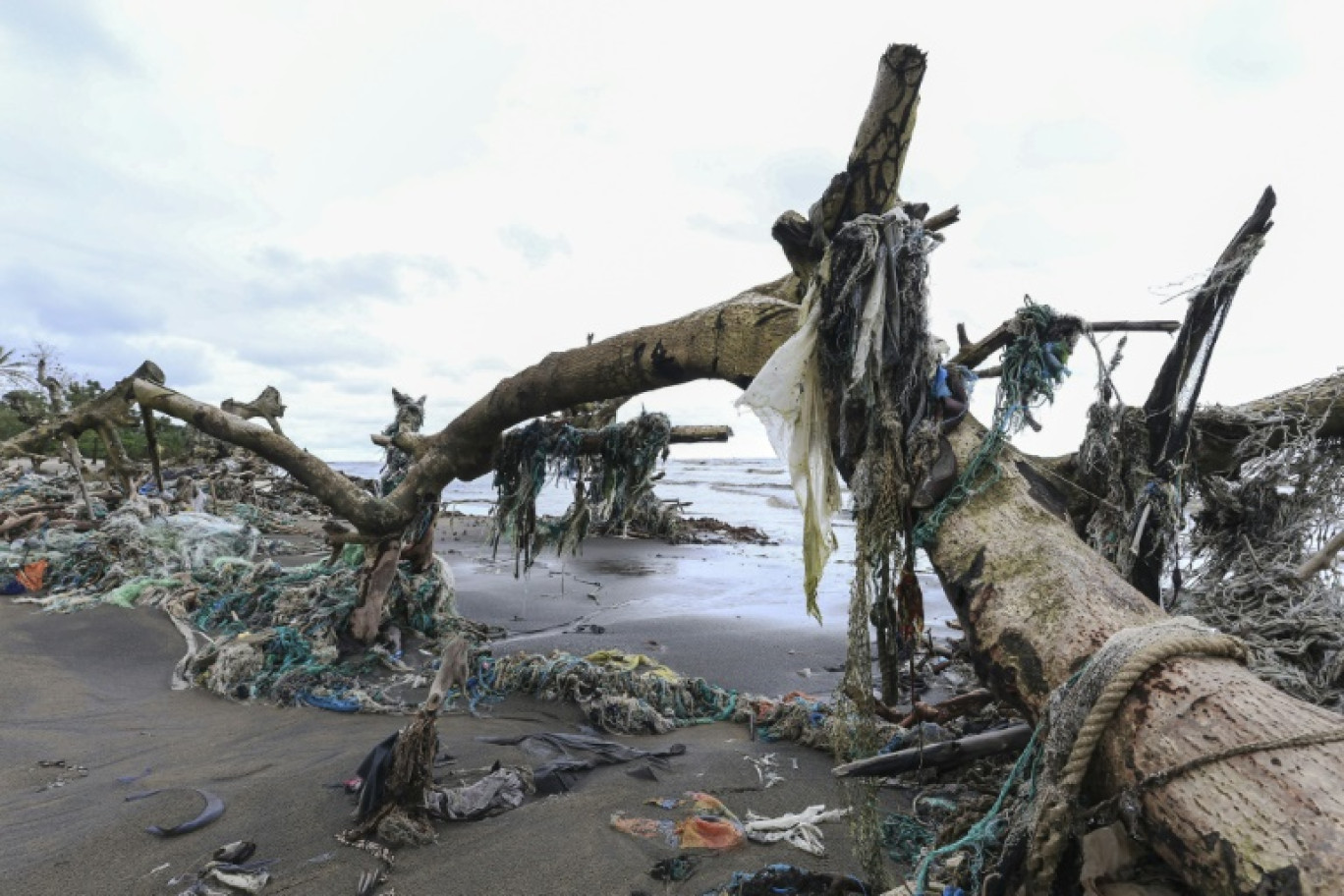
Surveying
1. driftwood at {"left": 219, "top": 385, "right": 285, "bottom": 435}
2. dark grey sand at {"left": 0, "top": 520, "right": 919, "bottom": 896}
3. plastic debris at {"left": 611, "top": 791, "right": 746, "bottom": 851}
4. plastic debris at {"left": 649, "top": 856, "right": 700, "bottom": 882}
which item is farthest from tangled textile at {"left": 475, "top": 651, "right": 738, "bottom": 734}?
driftwood at {"left": 219, "top": 385, "right": 285, "bottom": 435}

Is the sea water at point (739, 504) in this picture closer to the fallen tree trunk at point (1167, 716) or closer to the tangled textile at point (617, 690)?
the tangled textile at point (617, 690)

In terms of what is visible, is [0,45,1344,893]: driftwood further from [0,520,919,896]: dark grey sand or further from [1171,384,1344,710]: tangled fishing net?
[0,520,919,896]: dark grey sand

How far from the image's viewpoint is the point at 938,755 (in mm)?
2656

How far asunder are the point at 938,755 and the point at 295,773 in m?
3.36

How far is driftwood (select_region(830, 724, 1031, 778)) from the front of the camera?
2278 mm

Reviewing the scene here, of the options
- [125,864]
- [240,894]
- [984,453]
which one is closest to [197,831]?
[125,864]

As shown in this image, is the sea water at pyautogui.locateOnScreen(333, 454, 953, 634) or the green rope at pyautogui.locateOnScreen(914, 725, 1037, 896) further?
the sea water at pyautogui.locateOnScreen(333, 454, 953, 634)

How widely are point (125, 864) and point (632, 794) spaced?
222 centimetres

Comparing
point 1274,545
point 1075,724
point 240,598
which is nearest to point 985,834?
point 1075,724

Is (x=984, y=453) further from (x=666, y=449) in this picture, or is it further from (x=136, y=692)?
(x=136, y=692)

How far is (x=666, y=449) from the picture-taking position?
20.7 ft

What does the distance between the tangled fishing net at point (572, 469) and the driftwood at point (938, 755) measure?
3.75 metres

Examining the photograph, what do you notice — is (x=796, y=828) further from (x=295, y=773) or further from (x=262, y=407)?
(x=262, y=407)

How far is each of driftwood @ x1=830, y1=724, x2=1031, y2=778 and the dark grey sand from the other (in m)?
0.74
